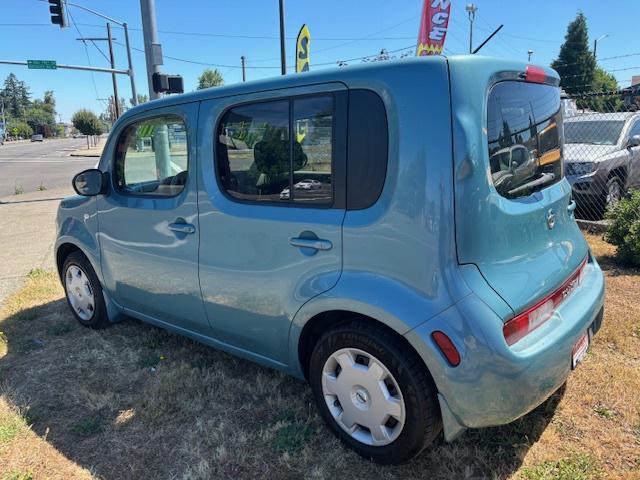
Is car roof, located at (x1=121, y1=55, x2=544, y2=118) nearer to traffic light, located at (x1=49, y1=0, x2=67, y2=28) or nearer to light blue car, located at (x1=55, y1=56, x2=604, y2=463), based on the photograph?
light blue car, located at (x1=55, y1=56, x2=604, y2=463)

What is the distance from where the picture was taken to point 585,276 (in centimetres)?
277

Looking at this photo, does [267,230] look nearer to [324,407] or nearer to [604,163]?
[324,407]

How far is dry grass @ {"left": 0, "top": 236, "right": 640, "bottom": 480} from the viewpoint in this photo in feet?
8.05

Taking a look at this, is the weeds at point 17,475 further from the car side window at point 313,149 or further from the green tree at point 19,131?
the green tree at point 19,131

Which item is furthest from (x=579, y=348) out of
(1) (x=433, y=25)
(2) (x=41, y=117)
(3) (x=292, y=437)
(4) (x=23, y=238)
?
(2) (x=41, y=117)

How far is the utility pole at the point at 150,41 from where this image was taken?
9.08 metres

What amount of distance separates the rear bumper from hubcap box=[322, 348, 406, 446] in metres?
0.26

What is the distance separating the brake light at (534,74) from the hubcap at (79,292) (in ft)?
11.8

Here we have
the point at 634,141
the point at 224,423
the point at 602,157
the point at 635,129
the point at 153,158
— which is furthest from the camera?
the point at 635,129

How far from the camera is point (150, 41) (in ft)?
30.5

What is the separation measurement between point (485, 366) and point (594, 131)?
25.3 ft

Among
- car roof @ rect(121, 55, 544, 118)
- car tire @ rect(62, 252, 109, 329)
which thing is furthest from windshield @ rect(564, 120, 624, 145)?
car tire @ rect(62, 252, 109, 329)

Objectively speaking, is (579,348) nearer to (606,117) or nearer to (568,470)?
(568,470)

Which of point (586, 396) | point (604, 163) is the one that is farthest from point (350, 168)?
point (604, 163)
